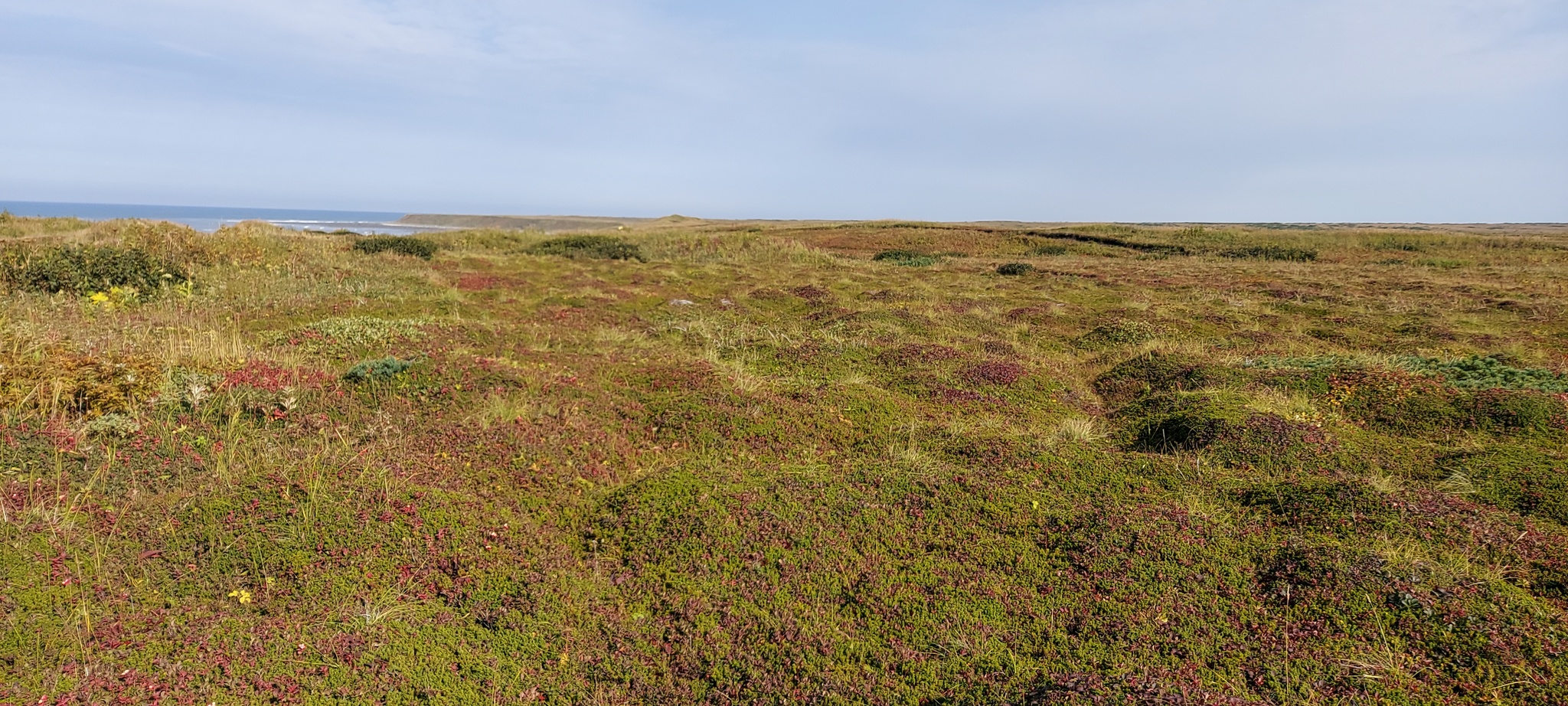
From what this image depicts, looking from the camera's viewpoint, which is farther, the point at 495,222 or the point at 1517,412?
the point at 495,222

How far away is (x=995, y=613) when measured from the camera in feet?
16.4

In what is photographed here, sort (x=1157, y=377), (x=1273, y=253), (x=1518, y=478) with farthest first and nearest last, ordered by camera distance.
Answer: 1. (x=1273, y=253)
2. (x=1157, y=377)
3. (x=1518, y=478)

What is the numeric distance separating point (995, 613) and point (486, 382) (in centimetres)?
693

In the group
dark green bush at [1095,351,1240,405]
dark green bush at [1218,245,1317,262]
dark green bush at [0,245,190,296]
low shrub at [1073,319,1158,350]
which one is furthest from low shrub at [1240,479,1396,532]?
dark green bush at [1218,245,1317,262]

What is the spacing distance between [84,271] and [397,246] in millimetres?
14372

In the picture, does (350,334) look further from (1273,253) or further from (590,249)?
(1273,253)

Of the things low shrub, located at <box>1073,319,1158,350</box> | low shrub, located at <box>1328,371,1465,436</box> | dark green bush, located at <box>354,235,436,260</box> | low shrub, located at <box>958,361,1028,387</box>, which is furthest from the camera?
dark green bush, located at <box>354,235,436,260</box>

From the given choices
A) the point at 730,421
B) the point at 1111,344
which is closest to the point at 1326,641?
the point at 730,421

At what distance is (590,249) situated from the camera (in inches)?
1378

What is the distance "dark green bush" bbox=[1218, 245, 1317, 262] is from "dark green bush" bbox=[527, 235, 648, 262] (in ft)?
111

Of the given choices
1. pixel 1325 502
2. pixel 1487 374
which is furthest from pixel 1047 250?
pixel 1325 502

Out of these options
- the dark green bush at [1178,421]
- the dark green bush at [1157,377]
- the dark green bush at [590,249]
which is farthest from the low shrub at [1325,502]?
the dark green bush at [590,249]

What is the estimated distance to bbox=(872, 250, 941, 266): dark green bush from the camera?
3662cm

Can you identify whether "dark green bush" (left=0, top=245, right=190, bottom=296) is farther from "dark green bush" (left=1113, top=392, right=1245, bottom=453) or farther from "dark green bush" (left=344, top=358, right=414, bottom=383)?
"dark green bush" (left=1113, top=392, right=1245, bottom=453)
